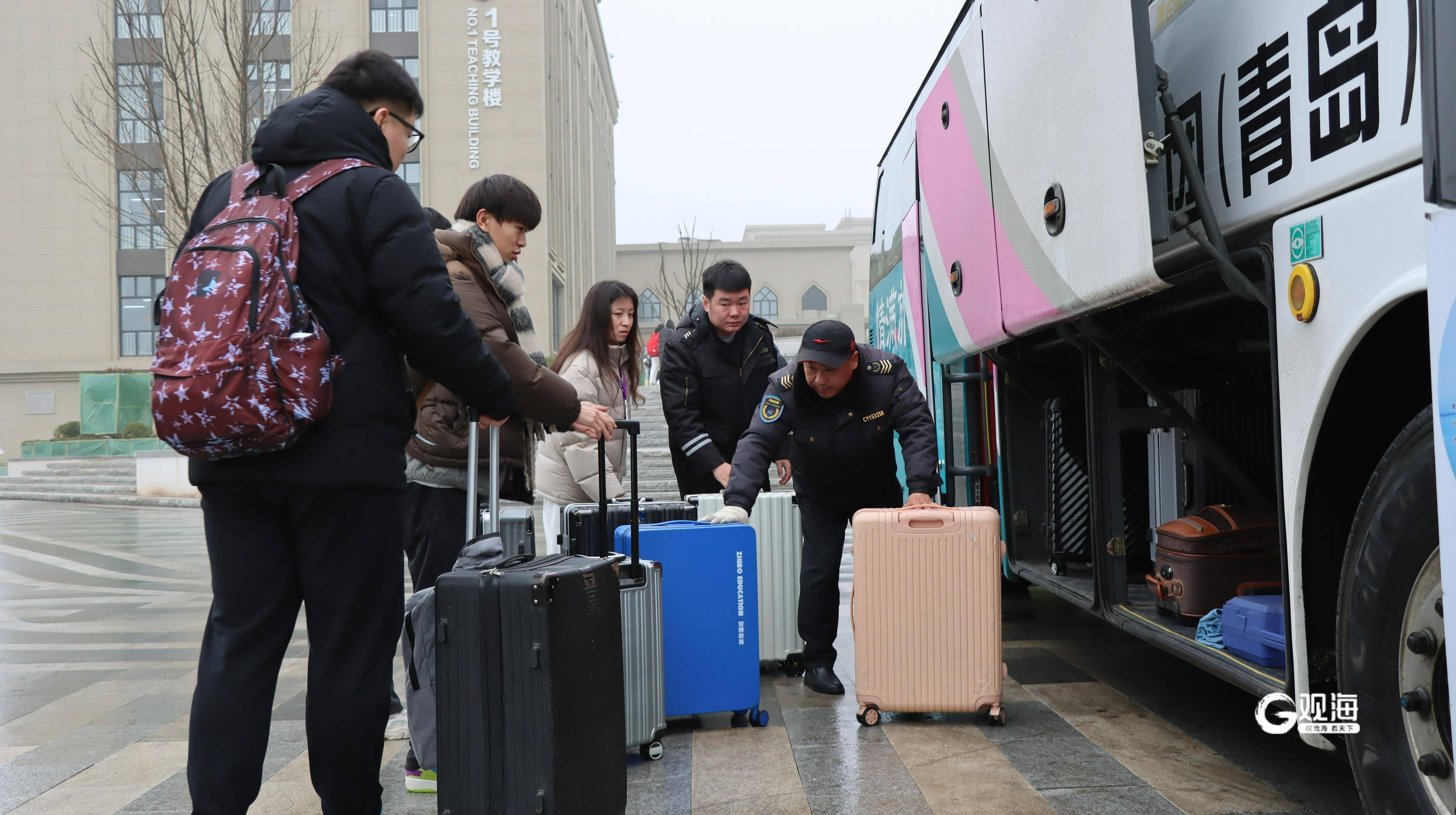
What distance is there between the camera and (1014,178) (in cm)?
378

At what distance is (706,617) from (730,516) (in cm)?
40

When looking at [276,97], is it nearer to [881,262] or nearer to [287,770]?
[881,262]

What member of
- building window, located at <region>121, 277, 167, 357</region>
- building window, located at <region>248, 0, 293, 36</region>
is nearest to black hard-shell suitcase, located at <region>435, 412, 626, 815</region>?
building window, located at <region>248, 0, 293, 36</region>

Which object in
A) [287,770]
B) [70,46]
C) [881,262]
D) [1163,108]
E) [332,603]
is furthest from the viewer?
[70,46]

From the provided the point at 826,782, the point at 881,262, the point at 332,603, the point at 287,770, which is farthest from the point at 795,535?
the point at 881,262

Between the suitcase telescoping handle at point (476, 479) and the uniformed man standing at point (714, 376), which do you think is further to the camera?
the uniformed man standing at point (714, 376)

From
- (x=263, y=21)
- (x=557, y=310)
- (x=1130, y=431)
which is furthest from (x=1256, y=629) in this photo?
(x=557, y=310)

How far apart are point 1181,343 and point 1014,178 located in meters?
0.98

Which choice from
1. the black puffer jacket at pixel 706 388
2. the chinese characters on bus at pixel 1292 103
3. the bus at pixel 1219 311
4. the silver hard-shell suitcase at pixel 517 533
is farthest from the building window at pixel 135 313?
the chinese characters on bus at pixel 1292 103

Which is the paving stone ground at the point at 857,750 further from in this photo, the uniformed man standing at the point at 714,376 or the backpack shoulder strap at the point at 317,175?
the backpack shoulder strap at the point at 317,175

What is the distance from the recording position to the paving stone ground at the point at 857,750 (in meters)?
3.05

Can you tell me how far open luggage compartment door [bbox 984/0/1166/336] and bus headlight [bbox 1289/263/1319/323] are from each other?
1.46ft

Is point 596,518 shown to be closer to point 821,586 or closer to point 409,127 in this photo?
point 821,586

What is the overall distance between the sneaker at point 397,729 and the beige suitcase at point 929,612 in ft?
5.40
